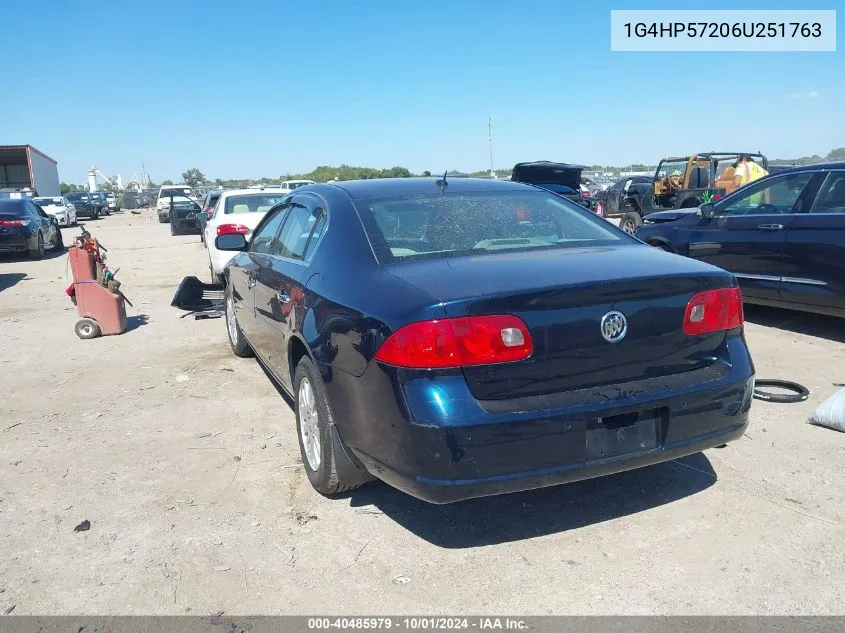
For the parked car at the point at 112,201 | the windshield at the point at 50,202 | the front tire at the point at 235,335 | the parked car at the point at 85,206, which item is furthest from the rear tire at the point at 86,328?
the parked car at the point at 112,201

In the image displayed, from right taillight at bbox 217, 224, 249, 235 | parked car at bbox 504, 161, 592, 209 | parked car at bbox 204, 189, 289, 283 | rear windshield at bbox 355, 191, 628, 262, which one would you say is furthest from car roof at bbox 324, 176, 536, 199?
parked car at bbox 504, 161, 592, 209

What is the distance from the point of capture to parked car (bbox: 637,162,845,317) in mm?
6359

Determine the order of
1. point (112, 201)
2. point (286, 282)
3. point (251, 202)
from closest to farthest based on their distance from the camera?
point (286, 282) < point (251, 202) < point (112, 201)

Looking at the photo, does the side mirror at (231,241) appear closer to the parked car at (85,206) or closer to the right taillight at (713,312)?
the right taillight at (713,312)

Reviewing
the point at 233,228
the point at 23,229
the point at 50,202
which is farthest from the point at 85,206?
the point at 233,228

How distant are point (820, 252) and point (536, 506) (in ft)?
14.6

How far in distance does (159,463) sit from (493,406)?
7.90ft

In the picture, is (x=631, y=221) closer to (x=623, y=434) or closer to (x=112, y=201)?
(x=623, y=434)

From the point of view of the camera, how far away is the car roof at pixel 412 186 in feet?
13.3

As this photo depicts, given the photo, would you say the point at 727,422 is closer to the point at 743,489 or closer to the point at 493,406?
the point at 743,489

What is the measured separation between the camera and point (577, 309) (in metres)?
2.84

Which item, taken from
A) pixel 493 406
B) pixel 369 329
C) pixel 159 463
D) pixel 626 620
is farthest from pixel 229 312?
pixel 626 620

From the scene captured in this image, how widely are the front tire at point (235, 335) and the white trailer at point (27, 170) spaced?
3980cm

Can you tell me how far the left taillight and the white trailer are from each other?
145 ft
